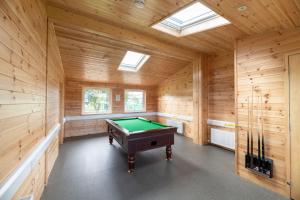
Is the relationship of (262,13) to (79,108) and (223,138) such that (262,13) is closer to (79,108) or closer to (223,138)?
(223,138)

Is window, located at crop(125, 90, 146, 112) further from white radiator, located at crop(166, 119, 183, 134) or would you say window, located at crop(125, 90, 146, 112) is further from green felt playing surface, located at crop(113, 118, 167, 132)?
green felt playing surface, located at crop(113, 118, 167, 132)

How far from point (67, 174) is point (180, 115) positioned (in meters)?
4.18

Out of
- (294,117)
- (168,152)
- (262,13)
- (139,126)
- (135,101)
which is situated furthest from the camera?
(135,101)

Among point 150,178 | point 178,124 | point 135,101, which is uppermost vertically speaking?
point 135,101

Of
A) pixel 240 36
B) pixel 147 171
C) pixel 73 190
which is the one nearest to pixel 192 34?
pixel 240 36

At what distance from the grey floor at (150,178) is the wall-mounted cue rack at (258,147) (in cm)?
29

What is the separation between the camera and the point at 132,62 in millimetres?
5047

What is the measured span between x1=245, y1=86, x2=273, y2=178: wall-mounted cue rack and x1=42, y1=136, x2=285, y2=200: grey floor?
0.29 metres

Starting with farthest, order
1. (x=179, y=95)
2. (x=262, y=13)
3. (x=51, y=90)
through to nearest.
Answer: (x=179, y=95)
(x=51, y=90)
(x=262, y=13)

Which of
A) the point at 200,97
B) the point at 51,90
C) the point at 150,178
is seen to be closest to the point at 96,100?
the point at 51,90

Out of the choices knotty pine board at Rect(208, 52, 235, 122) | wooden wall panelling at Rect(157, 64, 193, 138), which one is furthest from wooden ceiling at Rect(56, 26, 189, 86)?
knotty pine board at Rect(208, 52, 235, 122)

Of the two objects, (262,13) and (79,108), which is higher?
(262,13)

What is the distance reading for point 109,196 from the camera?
6.73 feet

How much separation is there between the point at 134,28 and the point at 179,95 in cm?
352
